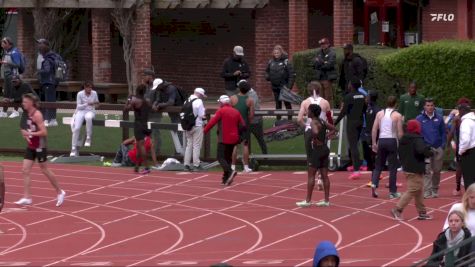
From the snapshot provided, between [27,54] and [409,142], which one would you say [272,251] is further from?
[27,54]

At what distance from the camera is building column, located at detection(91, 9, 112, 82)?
35844 mm

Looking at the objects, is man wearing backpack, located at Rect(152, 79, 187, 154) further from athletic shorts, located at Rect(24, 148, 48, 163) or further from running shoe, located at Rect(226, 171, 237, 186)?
athletic shorts, located at Rect(24, 148, 48, 163)

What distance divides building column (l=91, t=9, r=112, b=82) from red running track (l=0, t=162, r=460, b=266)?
1174cm

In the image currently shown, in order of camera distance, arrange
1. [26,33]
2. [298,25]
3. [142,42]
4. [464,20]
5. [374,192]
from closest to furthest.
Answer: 1. [374,192]
2. [464,20]
3. [298,25]
4. [142,42]
5. [26,33]

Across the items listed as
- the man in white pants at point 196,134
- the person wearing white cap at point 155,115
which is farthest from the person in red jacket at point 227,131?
the person wearing white cap at point 155,115

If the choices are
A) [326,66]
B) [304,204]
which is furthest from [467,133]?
[326,66]

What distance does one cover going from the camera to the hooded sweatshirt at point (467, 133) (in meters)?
19.6

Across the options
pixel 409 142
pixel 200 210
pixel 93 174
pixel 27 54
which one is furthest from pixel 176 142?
pixel 27 54

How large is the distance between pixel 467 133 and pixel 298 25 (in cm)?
1501

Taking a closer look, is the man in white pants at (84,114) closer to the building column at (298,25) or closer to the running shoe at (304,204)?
the running shoe at (304,204)

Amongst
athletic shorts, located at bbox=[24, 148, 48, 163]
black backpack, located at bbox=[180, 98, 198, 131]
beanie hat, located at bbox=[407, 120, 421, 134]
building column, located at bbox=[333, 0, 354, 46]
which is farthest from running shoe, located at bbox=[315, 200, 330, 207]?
building column, located at bbox=[333, 0, 354, 46]

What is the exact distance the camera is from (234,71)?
1076 inches

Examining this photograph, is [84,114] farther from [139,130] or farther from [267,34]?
[267,34]

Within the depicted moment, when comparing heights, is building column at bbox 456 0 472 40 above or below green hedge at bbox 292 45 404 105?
above
